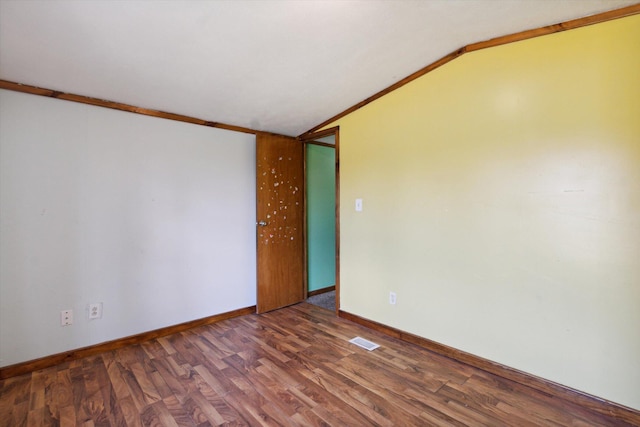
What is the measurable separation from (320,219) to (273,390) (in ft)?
7.76

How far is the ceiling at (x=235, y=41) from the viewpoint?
5.19ft

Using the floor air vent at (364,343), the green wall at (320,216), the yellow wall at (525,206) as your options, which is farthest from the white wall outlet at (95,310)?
the yellow wall at (525,206)

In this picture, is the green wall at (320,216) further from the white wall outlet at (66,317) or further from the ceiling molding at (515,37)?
the white wall outlet at (66,317)

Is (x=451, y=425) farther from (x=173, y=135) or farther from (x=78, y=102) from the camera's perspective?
(x=78, y=102)

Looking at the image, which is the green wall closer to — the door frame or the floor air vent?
the door frame

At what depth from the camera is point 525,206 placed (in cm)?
198

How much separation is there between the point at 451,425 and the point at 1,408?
8.24 ft

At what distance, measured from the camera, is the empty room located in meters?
1.68

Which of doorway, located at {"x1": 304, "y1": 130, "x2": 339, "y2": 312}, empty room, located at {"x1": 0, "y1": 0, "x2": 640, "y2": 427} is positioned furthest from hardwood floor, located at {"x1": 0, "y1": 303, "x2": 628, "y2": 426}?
doorway, located at {"x1": 304, "y1": 130, "x2": 339, "y2": 312}

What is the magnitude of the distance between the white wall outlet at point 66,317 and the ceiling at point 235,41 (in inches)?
63.4

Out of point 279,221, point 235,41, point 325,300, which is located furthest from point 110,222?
point 325,300

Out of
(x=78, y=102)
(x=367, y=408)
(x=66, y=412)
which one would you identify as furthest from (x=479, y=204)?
(x=78, y=102)

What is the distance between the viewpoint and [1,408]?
1.72 meters

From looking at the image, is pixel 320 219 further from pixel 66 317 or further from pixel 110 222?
pixel 66 317
